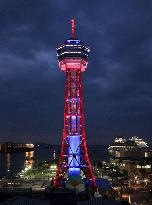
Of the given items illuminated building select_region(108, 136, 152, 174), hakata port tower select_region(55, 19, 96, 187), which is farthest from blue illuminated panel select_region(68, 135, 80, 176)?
illuminated building select_region(108, 136, 152, 174)

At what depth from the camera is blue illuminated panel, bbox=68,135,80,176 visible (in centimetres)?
7138

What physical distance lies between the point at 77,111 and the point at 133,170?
35874mm

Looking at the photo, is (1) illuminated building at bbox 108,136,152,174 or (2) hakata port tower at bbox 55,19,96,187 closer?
(2) hakata port tower at bbox 55,19,96,187

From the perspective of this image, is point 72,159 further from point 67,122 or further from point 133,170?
point 133,170

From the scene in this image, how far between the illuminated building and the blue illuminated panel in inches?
1212

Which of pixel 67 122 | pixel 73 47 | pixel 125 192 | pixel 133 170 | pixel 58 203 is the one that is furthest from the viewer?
pixel 133 170

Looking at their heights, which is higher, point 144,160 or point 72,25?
point 72,25

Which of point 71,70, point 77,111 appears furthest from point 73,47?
point 77,111

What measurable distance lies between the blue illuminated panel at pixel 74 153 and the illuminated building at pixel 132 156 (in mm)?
30787

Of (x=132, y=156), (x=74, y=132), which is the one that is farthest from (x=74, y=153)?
(x=132, y=156)

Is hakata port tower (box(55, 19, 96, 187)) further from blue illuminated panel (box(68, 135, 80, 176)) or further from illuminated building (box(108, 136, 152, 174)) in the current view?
illuminated building (box(108, 136, 152, 174))

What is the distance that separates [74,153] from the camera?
7150 cm

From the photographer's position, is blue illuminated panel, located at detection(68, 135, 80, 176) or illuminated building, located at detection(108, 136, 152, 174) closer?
blue illuminated panel, located at detection(68, 135, 80, 176)

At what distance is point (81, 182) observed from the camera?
5947 centimetres
